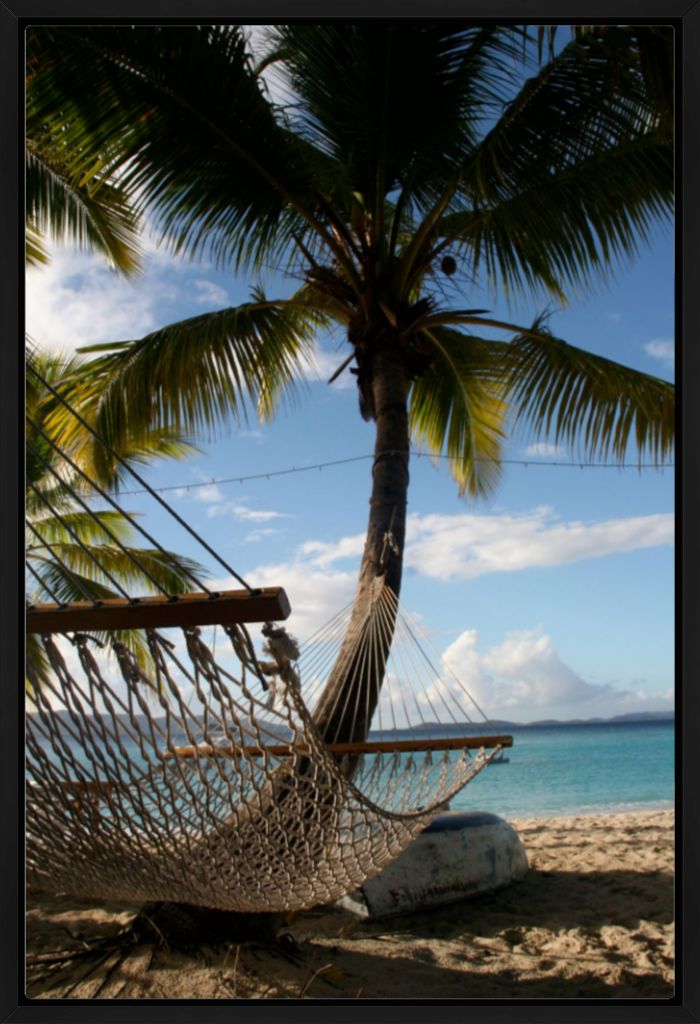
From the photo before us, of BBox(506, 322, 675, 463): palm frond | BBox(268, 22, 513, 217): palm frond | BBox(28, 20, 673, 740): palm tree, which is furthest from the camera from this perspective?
BBox(506, 322, 675, 463): palm frond

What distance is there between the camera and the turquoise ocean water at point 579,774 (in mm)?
11257

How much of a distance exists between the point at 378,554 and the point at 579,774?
12221mm

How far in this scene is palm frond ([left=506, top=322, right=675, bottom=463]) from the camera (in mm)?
2916

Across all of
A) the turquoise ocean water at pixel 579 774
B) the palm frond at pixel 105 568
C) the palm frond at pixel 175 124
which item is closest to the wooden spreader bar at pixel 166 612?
the palm frond at pixel 175 124

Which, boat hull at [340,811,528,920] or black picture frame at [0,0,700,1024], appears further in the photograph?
boat hull at [340,811,528,920]

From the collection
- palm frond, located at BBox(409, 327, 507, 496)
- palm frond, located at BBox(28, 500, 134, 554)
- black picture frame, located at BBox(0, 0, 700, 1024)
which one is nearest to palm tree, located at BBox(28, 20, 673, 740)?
palm frond, located at BBox(409, 327, 507, 496)

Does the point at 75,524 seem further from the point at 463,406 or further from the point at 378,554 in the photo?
the point at 378,554

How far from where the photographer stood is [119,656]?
132cm

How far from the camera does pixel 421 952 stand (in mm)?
2354

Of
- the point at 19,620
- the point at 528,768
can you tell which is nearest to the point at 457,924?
the point at 19,620

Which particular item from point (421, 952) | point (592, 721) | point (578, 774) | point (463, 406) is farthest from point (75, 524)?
point (592, 721)

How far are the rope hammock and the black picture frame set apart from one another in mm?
284

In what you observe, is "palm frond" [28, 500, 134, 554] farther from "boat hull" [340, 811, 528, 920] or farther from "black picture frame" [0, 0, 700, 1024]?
"black picture frame" [0, 0, 700, 1024]

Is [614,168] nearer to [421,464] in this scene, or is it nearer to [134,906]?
[421,464]
